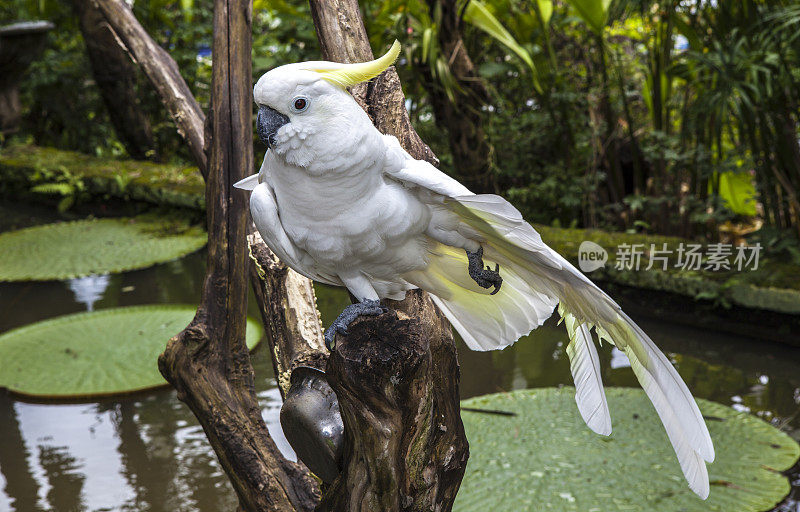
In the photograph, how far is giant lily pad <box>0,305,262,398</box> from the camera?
2324 mm

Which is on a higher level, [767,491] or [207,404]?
[207,404]

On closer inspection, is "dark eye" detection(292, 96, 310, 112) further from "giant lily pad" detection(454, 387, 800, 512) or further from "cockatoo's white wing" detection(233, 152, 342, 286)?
"giant lily pad" detection(454, 387, 800, 512)

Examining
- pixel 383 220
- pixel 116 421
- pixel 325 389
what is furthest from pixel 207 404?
pixel 116 421

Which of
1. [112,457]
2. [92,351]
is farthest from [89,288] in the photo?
[112,457]

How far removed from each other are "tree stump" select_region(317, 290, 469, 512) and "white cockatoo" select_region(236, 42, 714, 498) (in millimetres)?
51

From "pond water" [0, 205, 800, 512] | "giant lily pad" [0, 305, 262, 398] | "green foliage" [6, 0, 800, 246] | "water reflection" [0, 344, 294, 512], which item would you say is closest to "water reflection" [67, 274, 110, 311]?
"pond water" [0, 205, 800, 512]

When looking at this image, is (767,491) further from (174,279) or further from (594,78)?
(174,279)

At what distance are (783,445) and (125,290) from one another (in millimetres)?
2691

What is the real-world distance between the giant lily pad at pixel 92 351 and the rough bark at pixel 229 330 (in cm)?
97

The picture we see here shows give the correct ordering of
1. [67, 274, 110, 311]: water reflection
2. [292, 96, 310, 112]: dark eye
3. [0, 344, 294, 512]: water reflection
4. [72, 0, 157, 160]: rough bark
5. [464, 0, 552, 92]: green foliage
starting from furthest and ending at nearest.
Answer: [72, 0, 157, 160]: rough bark
[67, 274, 110, 311]: water reflection
[464, 0, 552, 92]: green foliage
[0, 344, 294, 512]: water reflection
[292, 96, 310, 112]: dark eye

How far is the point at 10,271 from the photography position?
316 centimetres

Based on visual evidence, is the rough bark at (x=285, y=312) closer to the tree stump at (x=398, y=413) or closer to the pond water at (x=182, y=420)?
the pond water at (x=182, y=420)

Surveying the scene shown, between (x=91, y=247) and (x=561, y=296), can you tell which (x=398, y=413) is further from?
(x=91, y=247)

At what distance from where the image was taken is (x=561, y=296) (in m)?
0.98
